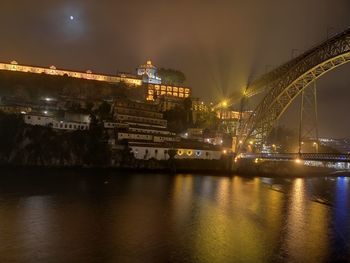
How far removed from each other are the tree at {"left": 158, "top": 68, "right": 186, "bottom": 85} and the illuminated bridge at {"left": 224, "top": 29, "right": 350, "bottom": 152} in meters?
32.4

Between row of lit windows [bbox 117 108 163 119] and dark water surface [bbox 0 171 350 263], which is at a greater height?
row of lit windows [bbox 117 108 163 119]

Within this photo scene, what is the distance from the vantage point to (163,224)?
21.5 m

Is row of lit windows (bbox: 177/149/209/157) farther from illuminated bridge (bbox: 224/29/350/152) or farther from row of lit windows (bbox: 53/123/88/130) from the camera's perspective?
row of lit windows (bbox: 53/123/88/130)

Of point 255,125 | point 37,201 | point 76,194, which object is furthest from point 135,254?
point 255,125

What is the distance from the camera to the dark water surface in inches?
643

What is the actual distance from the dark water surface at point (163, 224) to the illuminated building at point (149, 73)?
166ft

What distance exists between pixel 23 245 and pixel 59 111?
44.5 m

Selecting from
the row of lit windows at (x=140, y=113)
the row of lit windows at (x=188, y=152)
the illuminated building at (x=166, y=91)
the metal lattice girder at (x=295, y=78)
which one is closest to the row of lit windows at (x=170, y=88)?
the illuminated building at (x=166, y=91)

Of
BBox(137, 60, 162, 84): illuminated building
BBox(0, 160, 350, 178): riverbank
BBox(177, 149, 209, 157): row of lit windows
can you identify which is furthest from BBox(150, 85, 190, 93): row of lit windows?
BBox(177, 149, 209, 157): row of lit windows

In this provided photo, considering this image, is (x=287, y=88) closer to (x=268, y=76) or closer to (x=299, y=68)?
(x=299, y=68)

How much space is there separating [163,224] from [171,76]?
229 feet

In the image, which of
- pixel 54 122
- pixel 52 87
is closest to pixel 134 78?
pixel 52 87

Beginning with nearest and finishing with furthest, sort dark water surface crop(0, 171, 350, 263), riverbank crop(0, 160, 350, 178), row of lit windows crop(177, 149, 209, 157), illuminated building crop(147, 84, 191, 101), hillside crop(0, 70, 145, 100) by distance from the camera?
dark water surface crop(0, 171, 350, 263), riverbank crop(0, 160, 350, 178), row of lit windows crop(177, 149, 209, 157), hillside crop(0, 70, 145, 100), illuminated building crop(147, 84, 191, 101)

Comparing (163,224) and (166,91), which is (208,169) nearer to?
(166,91)
